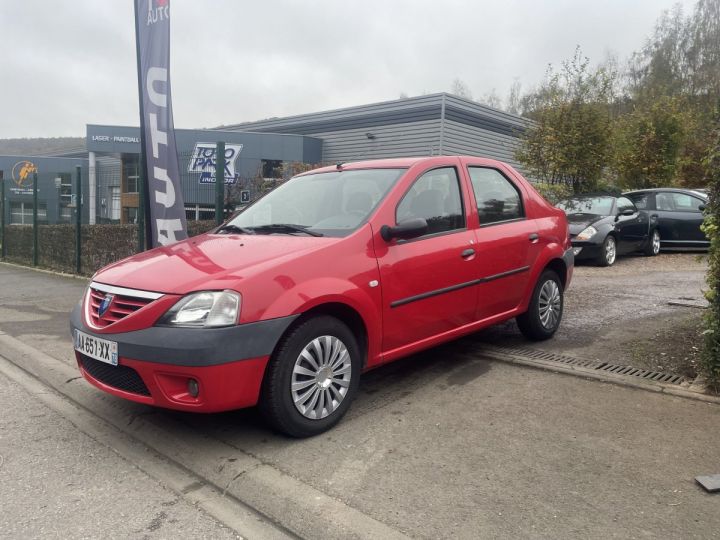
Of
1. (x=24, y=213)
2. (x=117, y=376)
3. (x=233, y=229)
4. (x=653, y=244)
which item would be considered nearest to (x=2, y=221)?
(x=24, y=213)

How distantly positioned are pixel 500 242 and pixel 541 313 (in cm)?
101

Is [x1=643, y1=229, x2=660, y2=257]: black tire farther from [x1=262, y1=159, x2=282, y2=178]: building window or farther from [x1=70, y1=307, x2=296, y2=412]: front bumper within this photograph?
[x1=262, y1=159, x2=282, y2=178]: building window

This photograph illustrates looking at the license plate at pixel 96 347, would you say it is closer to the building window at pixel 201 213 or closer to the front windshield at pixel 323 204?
the front windshield at pixel 323 204

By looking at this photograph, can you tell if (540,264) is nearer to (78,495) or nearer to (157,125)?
(78,495)

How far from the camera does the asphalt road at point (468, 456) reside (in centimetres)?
267

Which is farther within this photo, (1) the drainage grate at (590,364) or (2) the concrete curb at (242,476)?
(1) the drainage grate at (590,364)

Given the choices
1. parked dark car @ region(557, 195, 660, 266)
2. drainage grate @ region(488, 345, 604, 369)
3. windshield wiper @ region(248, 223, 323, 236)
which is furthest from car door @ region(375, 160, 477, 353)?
parked dark car @ region(557, 195, 660, 266)

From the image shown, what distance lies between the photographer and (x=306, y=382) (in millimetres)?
3432

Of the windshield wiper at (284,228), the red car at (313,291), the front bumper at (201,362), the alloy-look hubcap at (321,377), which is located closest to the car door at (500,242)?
the red car at (313,291)

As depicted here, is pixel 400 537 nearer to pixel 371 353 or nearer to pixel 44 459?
pixel 371 353

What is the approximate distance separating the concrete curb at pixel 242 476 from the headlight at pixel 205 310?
2.57 ft

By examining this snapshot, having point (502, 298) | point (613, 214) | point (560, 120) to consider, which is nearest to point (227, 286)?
point (502, 298)

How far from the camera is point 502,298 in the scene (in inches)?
193

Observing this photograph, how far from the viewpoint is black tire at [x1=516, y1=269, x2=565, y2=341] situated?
5332mm
